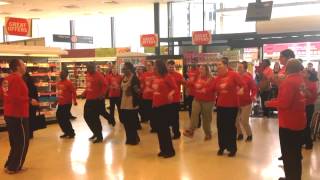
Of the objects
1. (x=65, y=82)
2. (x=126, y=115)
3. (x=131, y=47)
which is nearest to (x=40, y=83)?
(x=65, y=82)

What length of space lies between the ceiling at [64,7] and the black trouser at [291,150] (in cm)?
1117

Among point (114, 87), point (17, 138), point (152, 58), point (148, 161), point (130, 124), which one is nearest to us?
point (17, 138)

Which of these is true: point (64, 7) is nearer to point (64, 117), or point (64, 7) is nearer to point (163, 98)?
point (64, 117)

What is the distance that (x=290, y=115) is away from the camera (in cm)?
440

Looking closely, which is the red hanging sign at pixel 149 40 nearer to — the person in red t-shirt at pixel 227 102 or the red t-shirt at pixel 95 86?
the red t-shirt at pixel 95 86

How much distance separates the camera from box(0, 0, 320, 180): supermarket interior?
18.8 feet

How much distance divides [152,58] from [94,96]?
6.17 metres

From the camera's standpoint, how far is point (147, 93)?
9172mm

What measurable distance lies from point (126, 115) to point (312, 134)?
3.67m

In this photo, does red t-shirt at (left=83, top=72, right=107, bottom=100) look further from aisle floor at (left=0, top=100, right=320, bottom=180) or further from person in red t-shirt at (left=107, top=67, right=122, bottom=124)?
person in red t-shirt at (left=107, top=67, right=122, bottom=124)

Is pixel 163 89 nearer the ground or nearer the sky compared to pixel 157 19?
nearer the ground

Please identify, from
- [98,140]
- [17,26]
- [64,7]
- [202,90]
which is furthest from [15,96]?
[64,7]

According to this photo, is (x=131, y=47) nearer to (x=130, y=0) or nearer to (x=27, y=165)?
(x=130, y=0)

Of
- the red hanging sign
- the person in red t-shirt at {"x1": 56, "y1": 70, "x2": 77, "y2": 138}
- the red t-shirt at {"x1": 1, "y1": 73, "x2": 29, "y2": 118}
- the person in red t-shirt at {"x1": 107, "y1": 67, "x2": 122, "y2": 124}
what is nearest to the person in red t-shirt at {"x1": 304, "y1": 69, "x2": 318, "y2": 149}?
the red t-shirt at {"x1": 1, "y1": 73, "x2": 29, "y2": 118}
